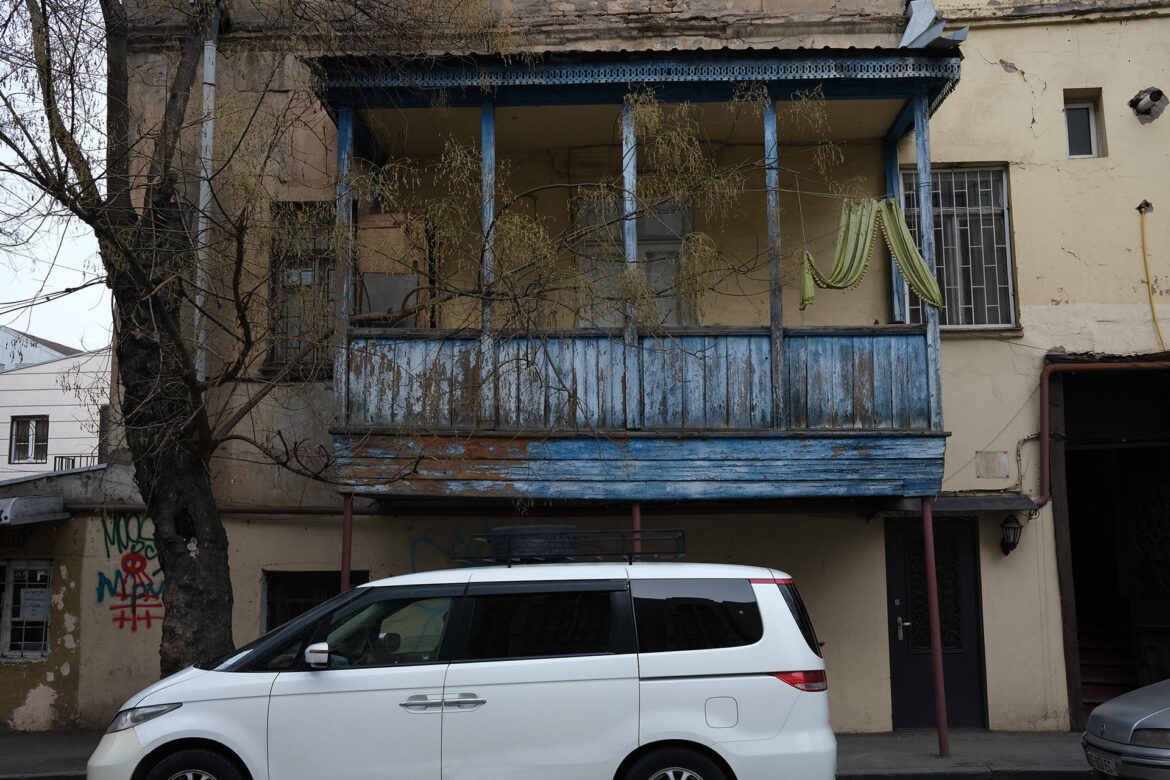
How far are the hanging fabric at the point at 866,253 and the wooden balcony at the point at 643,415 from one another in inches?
17.0

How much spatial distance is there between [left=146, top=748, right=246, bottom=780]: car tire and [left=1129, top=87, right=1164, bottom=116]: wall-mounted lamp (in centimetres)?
1117

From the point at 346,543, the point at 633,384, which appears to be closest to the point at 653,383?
the point at 633,384

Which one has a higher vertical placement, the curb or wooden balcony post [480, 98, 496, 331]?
wooden balcony post [480, 98, 496, 331]

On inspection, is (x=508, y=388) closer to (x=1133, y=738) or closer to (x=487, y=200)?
(x=487, y=200)

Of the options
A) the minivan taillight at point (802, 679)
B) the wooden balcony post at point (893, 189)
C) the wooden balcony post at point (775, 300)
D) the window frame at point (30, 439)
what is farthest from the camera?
the window frame at point (30, 439)

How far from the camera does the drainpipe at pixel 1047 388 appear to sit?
1048 cm

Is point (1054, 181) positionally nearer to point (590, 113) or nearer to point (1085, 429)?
point (1085, 429)

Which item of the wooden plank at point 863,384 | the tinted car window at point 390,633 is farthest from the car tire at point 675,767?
the wooden plank at point 863,384

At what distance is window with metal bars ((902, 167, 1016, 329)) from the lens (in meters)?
11.0

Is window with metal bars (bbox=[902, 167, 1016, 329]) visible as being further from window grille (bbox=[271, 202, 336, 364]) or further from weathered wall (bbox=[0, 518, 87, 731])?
weathered wall (bbox=[0, 518, 87, 731])

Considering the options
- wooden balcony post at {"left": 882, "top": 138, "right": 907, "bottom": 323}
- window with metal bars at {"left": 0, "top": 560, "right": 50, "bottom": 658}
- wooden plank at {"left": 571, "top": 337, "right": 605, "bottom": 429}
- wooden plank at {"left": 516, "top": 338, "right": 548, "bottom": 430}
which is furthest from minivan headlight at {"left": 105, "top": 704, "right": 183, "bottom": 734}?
wooden balcony post at {"left": 882, "top": 138, "right": 907, "bottom": 323}

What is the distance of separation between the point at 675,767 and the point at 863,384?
4.47 meters

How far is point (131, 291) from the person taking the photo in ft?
27.2

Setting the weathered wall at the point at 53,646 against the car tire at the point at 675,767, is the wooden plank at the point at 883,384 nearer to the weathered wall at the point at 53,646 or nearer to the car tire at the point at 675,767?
the car tire at the point at 675,767
